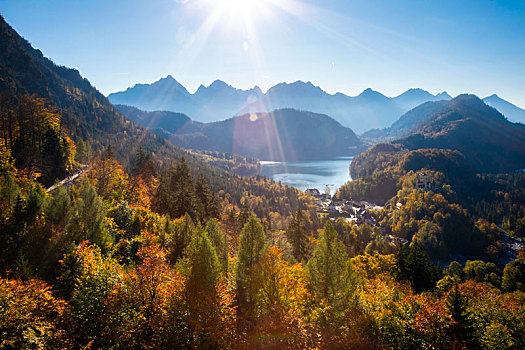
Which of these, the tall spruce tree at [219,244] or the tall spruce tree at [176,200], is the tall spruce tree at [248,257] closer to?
the tall spruce tree at [219,244]

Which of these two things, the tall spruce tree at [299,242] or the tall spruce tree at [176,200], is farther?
the tall spruce tree at [299,242]

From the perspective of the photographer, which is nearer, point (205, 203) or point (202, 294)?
point (202, 294)

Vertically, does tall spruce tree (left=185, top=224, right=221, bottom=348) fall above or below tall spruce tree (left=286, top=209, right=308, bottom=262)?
above

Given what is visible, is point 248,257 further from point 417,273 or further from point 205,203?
point 205,203

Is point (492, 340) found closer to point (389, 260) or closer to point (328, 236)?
point (328, 236)

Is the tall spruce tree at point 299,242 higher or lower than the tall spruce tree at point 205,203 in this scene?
lower

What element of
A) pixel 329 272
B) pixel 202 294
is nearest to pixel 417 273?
pixel 329 272

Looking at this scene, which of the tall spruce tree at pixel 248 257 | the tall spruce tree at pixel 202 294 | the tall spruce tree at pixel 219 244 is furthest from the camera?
the tall spruce tree at pixel 219 244

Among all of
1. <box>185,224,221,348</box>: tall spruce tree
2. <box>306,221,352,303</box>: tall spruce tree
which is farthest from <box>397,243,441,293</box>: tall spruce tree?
<box>185,224,221,348</box>: tall spruce tree

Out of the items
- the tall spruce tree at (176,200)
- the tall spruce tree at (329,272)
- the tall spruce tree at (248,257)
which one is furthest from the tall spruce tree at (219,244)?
the tall spruce tree at (176,200)

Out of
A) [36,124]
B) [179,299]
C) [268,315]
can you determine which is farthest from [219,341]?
[36,124]

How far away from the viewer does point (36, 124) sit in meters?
53.7

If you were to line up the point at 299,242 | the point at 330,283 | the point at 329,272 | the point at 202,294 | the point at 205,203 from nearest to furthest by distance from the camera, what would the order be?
the point at 202,294
the point at 330,283
the point at 329,272
the point at 299,242
the point at 205,203

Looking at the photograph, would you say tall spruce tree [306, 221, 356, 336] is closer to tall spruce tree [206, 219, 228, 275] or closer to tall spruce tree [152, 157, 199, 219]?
tall spruce tree [206, 219, 228, 275]
